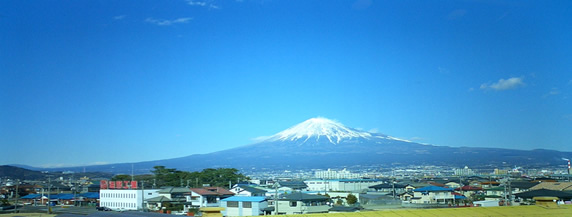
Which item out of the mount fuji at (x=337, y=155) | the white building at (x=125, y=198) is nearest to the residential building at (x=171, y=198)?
the white building at (x=125, y=198)

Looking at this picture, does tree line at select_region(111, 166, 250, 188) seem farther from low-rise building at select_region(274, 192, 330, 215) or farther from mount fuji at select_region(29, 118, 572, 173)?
mount fuji at select_region(29, 118, 572, 173)

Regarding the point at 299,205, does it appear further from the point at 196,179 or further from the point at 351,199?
the point at 196,179

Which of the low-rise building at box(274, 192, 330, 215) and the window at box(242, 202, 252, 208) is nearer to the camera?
the window at box(242, 202, 252, 208)

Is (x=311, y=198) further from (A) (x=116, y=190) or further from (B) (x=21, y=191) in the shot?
(B) (x=21, y=191)

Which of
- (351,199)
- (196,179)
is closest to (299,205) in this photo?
(351,199)

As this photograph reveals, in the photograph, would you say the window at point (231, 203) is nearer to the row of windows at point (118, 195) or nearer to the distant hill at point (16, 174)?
the row of windows at point (118, 195)

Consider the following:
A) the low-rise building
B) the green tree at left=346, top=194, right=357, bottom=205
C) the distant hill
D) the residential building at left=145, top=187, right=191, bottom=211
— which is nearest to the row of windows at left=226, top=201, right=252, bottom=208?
the low-rise building

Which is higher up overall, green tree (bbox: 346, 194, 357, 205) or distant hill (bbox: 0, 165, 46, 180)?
distant hill (bbox: 0, 165, 46, 180)
